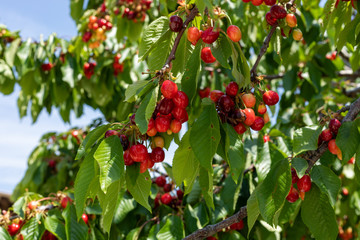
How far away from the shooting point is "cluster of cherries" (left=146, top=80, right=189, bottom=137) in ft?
3.42

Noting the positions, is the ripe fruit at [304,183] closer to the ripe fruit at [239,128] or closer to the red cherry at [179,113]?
the ripe fruit at [239,128]

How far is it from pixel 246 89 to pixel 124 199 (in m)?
1.14

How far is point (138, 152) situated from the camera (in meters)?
1.09

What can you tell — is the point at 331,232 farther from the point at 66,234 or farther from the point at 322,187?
the point at 66,234

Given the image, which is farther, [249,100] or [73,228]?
[73,228]

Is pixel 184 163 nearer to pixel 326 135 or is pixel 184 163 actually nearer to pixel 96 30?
pixel 326 135

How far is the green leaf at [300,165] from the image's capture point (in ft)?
4.06

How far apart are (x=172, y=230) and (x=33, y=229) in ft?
2.11

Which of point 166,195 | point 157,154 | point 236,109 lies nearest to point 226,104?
point 236,109

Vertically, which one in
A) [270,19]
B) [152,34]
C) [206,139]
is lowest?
[206,139]

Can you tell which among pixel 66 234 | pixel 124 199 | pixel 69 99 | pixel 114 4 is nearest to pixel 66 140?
pixel 69 99

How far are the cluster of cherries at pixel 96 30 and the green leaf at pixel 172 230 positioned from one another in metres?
2.14

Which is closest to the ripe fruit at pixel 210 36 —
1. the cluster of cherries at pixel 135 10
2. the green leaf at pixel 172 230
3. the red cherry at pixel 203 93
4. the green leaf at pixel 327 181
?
the green leaf at pixel 327 181

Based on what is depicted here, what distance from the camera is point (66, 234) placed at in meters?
1.77
